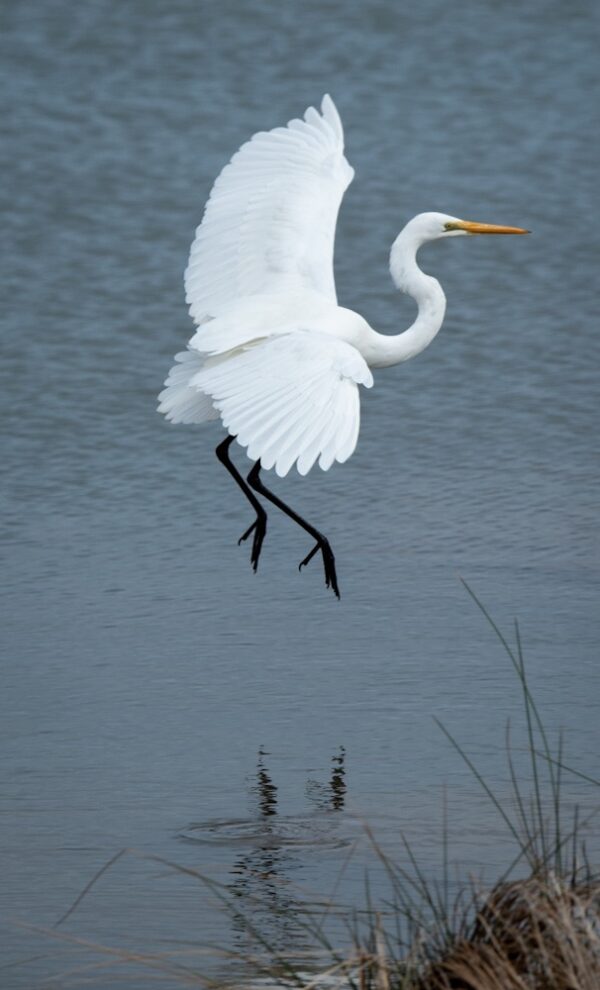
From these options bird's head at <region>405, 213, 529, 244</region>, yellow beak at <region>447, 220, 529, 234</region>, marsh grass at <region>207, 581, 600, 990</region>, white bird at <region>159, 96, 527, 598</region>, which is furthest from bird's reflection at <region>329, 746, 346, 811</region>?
yellow beak at <region>447, 220, 529, 234</region>

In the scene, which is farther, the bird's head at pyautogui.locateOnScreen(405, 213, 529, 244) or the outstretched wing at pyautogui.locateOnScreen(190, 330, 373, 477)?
the bird's head at pyautogui.locateOnScreen(405, 213, 529, 244)

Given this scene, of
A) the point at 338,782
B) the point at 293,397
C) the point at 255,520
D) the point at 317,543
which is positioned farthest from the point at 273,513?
the point at 338,782

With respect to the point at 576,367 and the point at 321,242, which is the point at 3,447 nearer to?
the point at 321,242

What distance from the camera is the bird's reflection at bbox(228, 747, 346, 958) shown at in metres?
3.46

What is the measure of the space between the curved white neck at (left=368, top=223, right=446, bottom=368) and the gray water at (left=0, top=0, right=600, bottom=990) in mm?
532

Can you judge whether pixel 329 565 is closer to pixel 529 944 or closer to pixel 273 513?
pixel 273 513

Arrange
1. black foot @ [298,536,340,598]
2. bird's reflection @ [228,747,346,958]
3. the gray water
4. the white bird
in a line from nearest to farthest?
bird's reflection @ [228,747,346,958], the gray water, the white bird, black foot @ [298,536,340,598]

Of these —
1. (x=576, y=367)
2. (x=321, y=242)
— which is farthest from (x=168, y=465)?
(x=576, y=367)

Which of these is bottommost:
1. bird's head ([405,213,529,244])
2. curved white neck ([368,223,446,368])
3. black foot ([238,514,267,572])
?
black foot ([238,514,267,572])

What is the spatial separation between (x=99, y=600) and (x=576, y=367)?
254 centimetres

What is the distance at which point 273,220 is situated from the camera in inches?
223

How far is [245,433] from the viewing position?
14.6 ft

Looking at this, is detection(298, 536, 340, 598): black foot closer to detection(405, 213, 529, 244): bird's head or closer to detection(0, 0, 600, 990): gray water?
detection(0, 0, 600, 990): gray water

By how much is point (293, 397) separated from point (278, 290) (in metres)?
1.02
